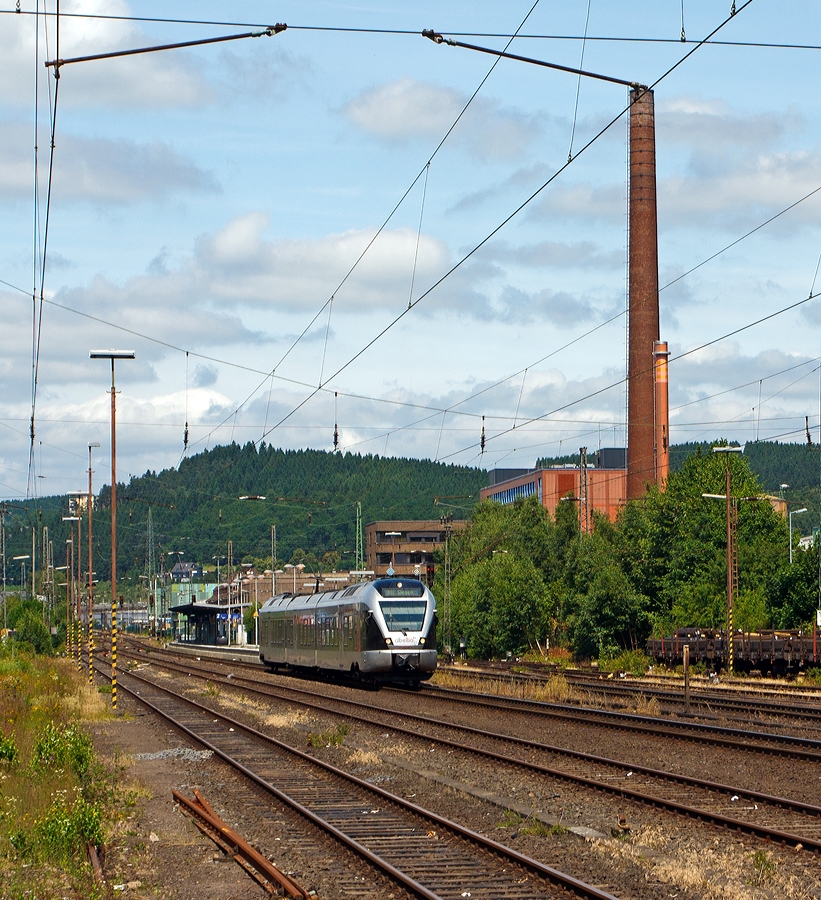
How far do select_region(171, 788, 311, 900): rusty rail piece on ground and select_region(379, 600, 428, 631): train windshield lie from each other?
70.6ft

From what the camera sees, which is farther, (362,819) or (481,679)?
(481,679)

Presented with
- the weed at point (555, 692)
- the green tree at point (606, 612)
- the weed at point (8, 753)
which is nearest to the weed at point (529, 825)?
the weed at point (8, 753)

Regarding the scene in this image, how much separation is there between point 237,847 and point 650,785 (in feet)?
21.2

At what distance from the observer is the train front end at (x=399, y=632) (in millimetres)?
38562

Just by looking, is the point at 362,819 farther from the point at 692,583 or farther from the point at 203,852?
the point at 692,583

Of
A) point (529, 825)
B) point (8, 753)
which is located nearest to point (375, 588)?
point (8, 753)

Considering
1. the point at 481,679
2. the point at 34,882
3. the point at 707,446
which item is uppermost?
the point at 707,446

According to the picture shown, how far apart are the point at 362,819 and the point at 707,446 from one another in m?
61.6

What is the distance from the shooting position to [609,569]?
6303 centimetres

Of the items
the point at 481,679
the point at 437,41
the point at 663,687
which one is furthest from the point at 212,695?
the point at 437,41

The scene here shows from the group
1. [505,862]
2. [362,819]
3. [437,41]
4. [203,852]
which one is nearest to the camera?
[505,862]

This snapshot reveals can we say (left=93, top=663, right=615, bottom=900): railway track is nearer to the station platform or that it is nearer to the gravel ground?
the gravel ground

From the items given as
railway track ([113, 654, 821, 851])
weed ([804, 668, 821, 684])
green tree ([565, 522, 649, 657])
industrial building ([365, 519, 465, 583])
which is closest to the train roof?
railway track ([113, 654, 821, 851])

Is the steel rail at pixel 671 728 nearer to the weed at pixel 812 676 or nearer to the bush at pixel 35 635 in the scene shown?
the weed at pixel 812 676
